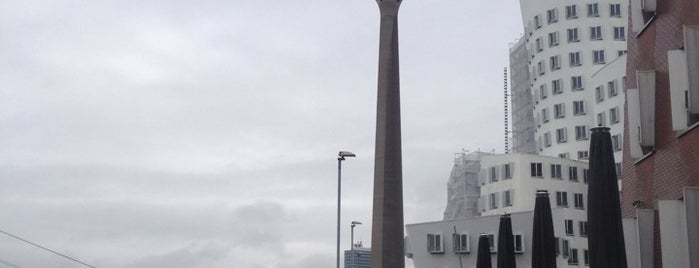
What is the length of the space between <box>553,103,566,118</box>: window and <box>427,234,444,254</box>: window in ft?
73.0

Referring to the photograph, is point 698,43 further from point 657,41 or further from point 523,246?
point 523,246

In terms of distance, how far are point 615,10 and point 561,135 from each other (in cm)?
1183

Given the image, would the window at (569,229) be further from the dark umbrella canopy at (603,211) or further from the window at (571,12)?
the dark umbrella canopy at (603,211)

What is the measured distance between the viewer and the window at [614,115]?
71500mm

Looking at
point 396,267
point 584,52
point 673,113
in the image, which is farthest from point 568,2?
point 673,113

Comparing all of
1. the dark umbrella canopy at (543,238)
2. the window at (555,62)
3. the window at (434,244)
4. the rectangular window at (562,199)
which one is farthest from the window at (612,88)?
the dark umbrella canopy at (543,238)

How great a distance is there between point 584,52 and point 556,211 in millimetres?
21278

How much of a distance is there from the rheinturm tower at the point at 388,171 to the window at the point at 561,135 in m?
33.3

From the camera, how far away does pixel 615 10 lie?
273 ft

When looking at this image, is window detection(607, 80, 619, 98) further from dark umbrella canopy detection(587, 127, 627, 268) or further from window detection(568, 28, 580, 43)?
dark umbrella canopy detection(587, 127, 627, 268)

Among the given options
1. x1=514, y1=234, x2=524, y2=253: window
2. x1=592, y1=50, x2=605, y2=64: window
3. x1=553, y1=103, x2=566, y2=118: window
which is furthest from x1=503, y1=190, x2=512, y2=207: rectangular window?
x1=592, y1=50, x2=605, y2=64: window

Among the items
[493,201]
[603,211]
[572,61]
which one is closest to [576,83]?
[572,61]

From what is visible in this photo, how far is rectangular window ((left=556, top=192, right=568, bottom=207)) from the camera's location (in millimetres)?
71344

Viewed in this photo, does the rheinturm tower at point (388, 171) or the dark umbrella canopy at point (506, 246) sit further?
the rheinturm tower at point (388, 171)
